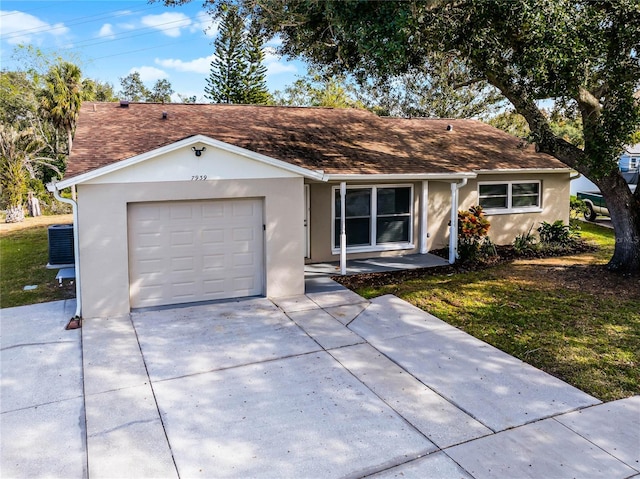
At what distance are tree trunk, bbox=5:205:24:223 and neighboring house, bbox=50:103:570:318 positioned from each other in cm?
903

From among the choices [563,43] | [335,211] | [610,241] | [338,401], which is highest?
[563,43]

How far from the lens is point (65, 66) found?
2461 centimetres

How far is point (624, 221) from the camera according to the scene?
10797 mm

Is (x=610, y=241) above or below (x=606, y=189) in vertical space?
below

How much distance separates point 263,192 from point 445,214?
6.50m

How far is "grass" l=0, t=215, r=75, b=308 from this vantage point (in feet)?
32.1

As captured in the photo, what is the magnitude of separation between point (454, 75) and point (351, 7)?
15.1 ft

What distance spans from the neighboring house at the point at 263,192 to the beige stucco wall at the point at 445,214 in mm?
32

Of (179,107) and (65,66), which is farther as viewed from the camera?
(65,66)

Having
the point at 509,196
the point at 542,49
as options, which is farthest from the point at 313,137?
the point at 542,49

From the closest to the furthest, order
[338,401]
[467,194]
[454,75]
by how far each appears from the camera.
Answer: [338,401] → [454,75] → [467,194]

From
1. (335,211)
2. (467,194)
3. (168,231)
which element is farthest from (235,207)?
(467,194)

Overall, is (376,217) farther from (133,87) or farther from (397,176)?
(133,87)

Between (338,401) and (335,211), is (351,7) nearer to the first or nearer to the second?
(335,211)
